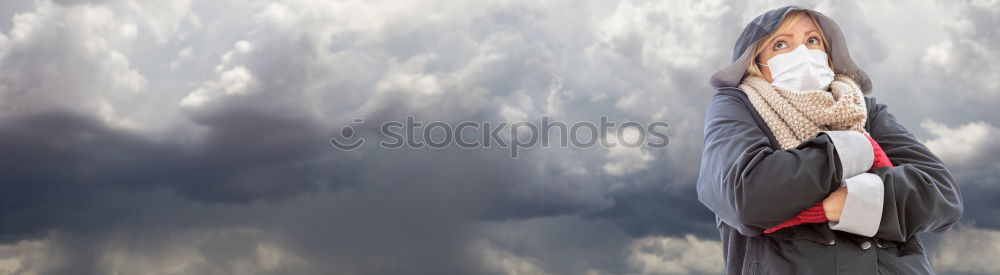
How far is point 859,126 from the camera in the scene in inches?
185

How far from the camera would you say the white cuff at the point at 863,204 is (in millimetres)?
4066

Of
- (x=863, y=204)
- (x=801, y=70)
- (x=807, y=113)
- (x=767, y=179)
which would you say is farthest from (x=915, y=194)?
(x=801, y=70)

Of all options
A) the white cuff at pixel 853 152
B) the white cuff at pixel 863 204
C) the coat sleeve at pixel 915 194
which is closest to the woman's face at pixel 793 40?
the coat sleeve at pixel 915 194

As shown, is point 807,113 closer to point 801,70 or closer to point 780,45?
point 801,70

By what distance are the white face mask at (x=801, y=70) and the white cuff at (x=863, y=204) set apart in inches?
48.3

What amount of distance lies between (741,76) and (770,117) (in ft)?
2.40

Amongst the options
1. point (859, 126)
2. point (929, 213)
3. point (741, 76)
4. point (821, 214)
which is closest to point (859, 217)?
point (821, 214)

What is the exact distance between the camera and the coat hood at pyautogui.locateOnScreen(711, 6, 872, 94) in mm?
5285

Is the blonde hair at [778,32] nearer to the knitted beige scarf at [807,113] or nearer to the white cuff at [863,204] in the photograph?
the knitted beige scarf at [807,113]

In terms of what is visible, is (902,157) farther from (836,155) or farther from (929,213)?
(836,155)

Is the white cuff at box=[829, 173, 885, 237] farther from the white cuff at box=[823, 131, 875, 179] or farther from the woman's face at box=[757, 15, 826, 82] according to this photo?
the woman's face at box=[757, 15, 826, 82]

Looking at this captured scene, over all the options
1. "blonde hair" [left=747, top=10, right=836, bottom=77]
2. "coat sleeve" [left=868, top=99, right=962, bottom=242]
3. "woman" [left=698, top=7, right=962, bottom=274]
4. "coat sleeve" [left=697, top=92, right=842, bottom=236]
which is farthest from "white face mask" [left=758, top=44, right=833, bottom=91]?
"coat sleeve" [left=697, top=92, right=842, bottom=236]

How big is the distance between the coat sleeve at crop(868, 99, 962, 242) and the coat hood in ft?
3.09

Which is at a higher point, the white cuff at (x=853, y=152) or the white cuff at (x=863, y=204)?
the white cuff at (x=853, y=152)
